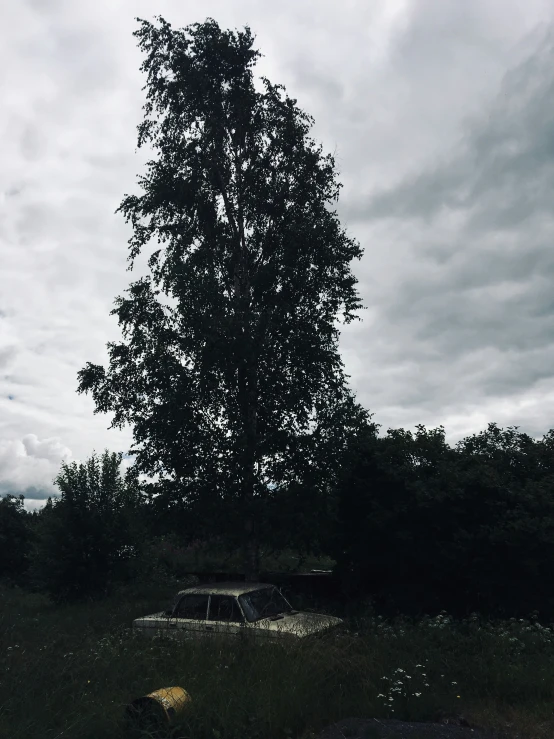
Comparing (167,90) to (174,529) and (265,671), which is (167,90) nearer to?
(174,529)

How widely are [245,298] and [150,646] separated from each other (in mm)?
8300

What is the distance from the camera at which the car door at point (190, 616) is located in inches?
361

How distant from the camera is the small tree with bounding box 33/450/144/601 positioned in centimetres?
1720

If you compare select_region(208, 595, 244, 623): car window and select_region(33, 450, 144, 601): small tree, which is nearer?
select_region(208, 595, 244, 623): car window

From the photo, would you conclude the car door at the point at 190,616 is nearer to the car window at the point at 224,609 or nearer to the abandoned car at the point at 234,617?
the abandoned car at the point at 234,617

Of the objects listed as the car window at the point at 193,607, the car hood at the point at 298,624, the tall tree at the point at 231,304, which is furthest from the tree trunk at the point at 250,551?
the car hood at the point at 298,624

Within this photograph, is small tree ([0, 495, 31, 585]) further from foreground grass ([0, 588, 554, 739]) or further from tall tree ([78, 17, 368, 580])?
foreground grass ([0, 588, 554, 739])

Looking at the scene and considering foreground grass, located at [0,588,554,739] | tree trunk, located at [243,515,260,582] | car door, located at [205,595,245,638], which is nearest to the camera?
foreground grass, located at [0,588,554,739]

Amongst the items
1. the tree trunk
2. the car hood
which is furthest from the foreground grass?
the tree trunk

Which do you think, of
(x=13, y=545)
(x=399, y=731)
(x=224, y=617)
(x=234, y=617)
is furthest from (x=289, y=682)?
(x=13, y=545)

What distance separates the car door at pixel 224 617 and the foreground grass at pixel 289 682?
632mm

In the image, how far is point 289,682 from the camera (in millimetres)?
6770

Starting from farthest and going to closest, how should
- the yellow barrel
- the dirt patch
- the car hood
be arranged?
1. the car hood
2. the yellow barrel
3. the dirt patch

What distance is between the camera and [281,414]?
14414 mm
